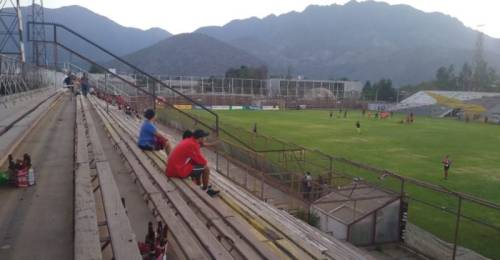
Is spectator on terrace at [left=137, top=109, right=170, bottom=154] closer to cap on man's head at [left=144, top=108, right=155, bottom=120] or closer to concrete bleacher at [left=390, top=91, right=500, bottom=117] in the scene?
cap on man's head at [left=144, top=108, right=155, bottom=120]

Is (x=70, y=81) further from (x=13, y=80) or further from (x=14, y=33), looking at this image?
(x=13, y=80)

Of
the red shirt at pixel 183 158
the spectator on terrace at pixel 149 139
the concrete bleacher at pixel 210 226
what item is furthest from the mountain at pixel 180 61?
the concrete bleacher at pixel 210 226

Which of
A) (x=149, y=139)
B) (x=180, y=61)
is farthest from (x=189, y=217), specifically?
(x=180, y=61)

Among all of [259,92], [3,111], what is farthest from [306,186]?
[259,92]

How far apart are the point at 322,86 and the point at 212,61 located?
95.8 metres

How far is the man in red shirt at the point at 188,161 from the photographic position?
6.50 meters

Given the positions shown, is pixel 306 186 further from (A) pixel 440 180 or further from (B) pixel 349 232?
(A) pixel 440 180

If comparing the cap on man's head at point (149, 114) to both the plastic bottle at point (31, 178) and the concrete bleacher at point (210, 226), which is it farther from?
the plastic bottle at point (31, 178)

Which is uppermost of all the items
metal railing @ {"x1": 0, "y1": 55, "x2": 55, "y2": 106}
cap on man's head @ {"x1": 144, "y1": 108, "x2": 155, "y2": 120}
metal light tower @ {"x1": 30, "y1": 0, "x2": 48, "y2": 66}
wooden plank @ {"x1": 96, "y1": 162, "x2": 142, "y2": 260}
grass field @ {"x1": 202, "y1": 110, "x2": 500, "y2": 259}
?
metal light tower @ {"x1": 30, "y1": 0, "x2": 48, "y2": 66}

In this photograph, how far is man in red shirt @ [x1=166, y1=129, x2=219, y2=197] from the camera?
256 inches

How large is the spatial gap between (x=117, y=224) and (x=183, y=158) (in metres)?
2.91

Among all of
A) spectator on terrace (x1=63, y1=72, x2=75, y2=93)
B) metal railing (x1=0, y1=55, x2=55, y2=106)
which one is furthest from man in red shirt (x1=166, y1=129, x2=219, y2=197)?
spectator on terrace (x1=63, y1=72, x2=75, y2=93)

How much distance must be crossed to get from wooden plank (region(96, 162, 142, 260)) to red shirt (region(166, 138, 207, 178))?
4.26ft

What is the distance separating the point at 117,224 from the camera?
373 cm
